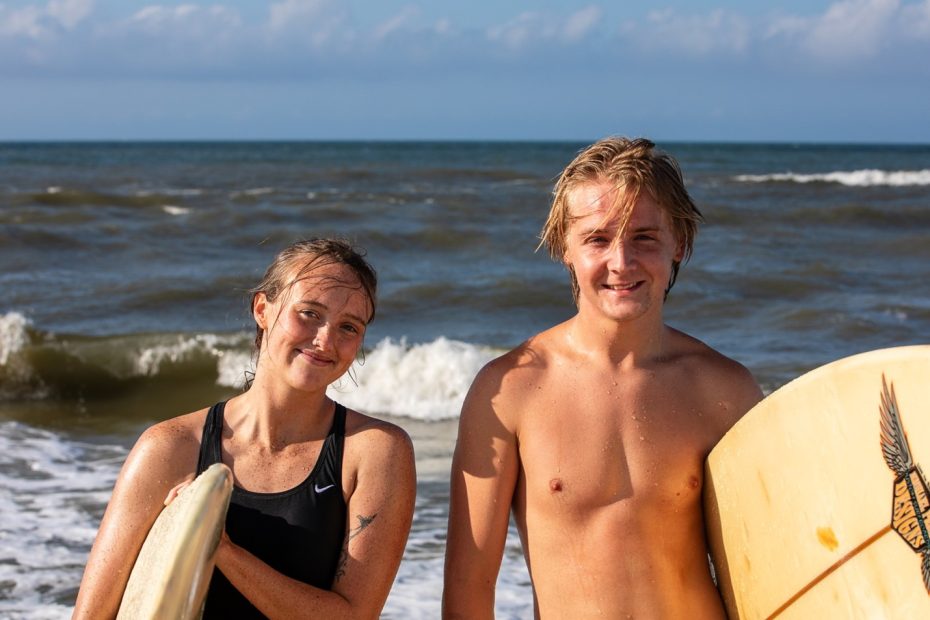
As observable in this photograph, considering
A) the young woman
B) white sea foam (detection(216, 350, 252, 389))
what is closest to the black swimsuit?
the young woman

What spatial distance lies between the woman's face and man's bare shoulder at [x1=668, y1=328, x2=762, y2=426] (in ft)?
2.41

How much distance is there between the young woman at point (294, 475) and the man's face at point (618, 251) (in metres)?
0.47

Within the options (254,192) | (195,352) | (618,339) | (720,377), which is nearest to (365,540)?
(618,339)

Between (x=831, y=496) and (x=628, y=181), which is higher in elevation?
(x=628, y=181)

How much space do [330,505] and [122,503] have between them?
41 centimetres

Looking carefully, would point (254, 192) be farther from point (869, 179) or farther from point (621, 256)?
point (621, 256)

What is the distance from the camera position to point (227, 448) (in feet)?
8.21

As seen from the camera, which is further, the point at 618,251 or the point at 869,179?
the point at 869,179

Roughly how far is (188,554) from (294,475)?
1.57 ft

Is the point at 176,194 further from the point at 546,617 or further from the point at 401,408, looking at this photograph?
the point at 546,617

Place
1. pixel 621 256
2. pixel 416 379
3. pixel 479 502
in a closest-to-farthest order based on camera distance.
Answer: pixel 621 256, pixel 479 502, pixel 416 379

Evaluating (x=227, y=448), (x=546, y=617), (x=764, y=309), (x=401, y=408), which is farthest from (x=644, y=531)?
(x=764, y=309)

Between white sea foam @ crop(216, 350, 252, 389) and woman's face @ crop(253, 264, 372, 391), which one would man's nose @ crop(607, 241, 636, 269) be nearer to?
woman's face @ crop(253, 264, 372, 391)

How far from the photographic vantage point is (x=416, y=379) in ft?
28.3
